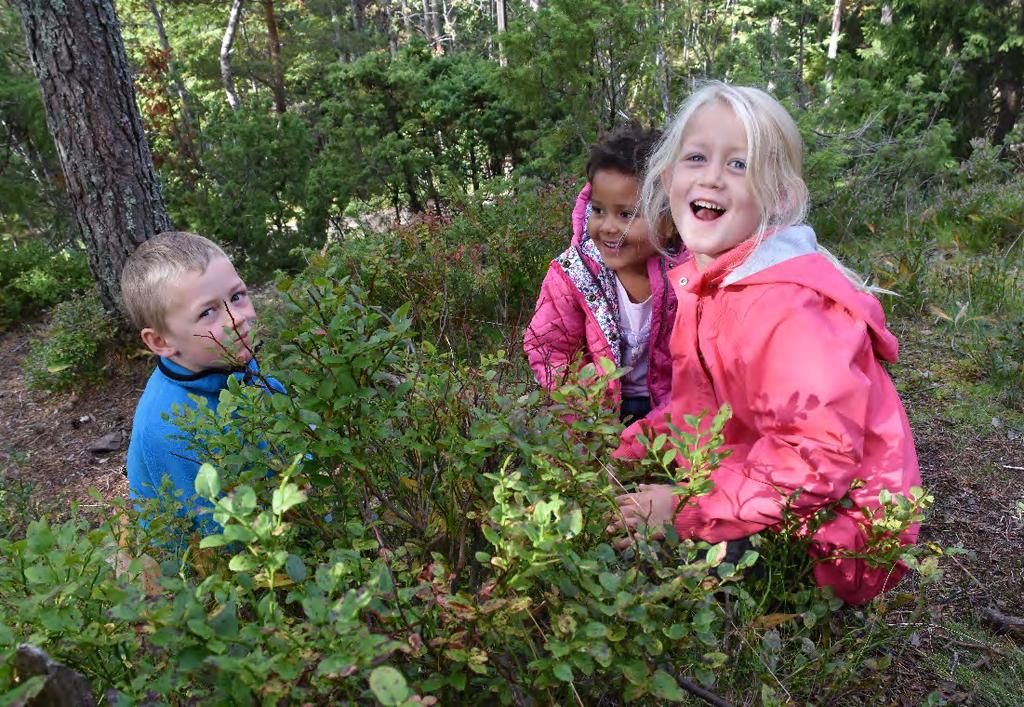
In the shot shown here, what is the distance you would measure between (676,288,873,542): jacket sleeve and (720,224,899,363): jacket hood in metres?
0.04

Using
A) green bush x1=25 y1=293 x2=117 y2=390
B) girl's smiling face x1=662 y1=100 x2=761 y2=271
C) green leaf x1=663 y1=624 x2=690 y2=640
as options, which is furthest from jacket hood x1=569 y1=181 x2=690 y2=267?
green bush x1=25 y1=293 x2=117 y2=390

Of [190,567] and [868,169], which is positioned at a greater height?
[190,567]

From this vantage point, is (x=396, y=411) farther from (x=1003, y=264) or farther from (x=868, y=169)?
(x=868, y=169)

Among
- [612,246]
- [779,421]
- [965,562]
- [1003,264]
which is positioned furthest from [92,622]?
[1003,264]

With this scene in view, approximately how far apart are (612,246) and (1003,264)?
11.0ft

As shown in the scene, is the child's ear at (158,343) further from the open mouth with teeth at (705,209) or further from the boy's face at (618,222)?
the open mouth with teeth at (705,209)

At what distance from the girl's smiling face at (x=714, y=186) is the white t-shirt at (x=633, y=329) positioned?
2.33 ft

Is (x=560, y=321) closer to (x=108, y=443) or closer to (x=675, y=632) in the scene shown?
(x=675, y=632)

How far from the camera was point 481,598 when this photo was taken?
51.5 inches

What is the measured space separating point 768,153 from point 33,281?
786cm

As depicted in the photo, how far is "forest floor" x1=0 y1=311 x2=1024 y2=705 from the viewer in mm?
2018

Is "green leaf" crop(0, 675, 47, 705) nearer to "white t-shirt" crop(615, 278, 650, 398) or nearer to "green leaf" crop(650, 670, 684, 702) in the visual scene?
"green leaf" crop(650, 670, 684, 702)

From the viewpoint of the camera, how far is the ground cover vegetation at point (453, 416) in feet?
3.45

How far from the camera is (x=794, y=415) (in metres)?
1.81
